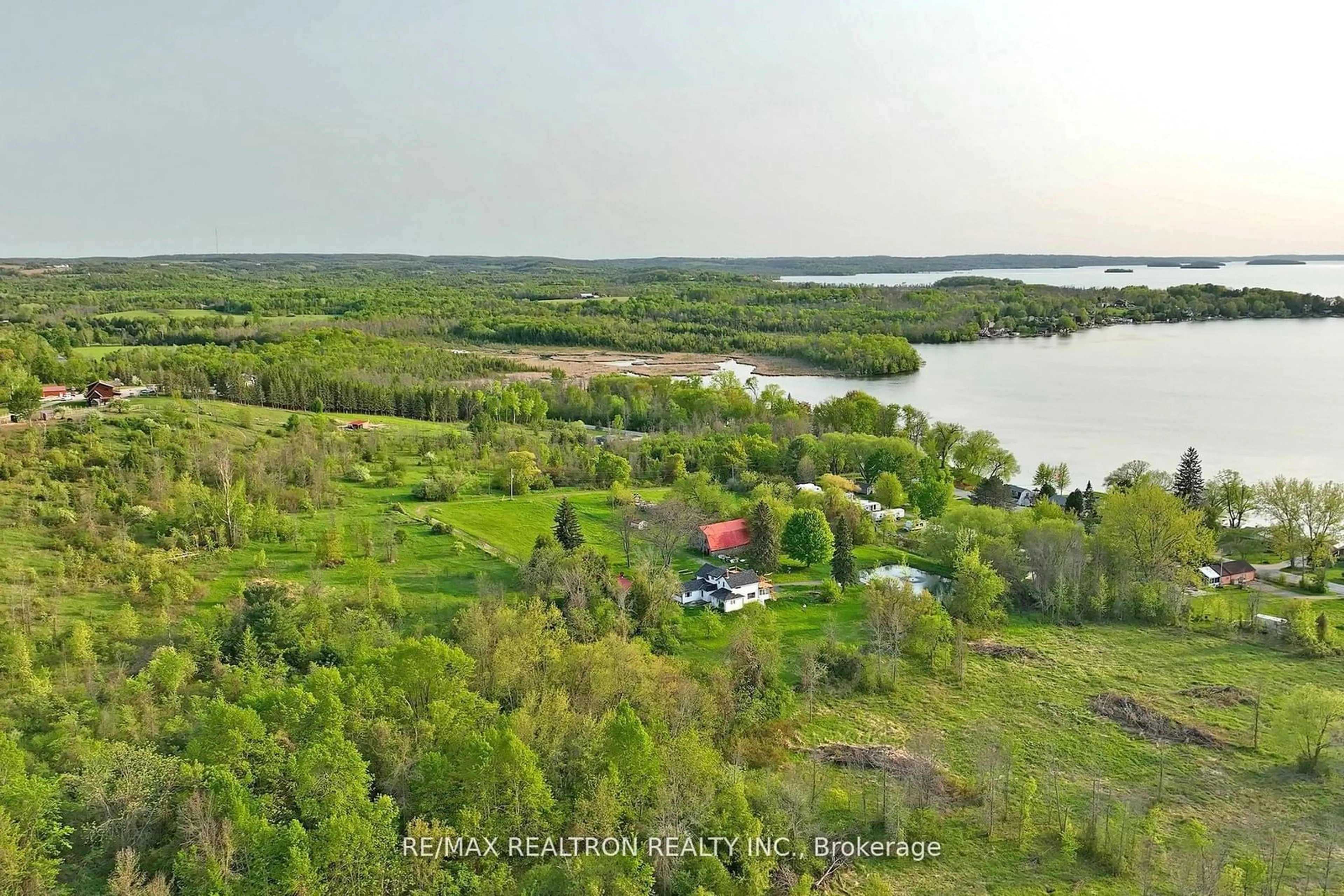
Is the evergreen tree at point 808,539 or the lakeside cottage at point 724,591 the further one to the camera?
the evergreen tree at point 808,539

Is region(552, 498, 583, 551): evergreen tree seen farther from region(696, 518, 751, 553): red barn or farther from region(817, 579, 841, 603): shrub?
region(817, 579, 841, 603): shrub

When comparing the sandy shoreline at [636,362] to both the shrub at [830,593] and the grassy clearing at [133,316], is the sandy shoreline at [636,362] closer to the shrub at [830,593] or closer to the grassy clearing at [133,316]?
the grassy clearing at [133,316]

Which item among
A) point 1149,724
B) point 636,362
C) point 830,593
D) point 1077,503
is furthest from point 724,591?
point 636,362

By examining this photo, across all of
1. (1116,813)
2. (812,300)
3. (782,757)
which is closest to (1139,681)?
(1116,813)

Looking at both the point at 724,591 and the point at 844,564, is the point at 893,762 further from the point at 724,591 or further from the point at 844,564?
the point at 844,564

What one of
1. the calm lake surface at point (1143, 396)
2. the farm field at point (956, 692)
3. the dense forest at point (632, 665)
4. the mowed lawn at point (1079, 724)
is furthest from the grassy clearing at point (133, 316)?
the mowed lawn at point (1079, 724)

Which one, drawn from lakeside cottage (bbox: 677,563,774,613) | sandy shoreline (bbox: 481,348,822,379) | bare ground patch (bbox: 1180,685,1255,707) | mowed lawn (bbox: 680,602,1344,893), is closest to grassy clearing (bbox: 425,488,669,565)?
lakeside cottage (bbox: 677,563,774,613)
